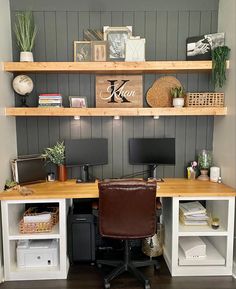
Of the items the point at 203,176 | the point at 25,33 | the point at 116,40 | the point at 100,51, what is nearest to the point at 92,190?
the point at 203,176

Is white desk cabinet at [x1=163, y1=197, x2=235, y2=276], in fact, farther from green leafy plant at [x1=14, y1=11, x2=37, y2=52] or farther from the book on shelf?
green leafy plant at [x1=14, y1=11, x2=37, y2=52]

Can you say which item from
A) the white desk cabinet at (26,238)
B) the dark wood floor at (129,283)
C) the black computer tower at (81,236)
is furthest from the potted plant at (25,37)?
the dark wood floor at (129,283)

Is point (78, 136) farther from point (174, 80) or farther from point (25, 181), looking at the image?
point (174, 80)

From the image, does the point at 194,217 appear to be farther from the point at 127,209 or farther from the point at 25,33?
the point at 25,33

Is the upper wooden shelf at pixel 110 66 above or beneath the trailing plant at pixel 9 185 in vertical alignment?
above

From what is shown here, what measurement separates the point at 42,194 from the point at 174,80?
6.04 ft

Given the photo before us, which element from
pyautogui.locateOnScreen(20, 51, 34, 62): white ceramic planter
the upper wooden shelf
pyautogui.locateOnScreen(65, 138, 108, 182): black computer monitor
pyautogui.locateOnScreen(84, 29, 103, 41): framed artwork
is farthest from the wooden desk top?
pyautogui.locateOnScreen(84, 29, 103, 41): framed artwork

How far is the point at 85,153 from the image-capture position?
284 cm

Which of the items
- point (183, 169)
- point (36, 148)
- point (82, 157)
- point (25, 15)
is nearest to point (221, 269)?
point (183, 169)

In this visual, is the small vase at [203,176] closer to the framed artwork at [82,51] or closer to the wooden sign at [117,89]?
the wooden sign at [117,89]

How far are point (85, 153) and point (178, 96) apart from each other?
117 centimetres

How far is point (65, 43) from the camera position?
283 cm

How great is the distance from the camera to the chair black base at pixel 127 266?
2256mm

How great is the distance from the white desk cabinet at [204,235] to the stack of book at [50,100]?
150 centimetres
